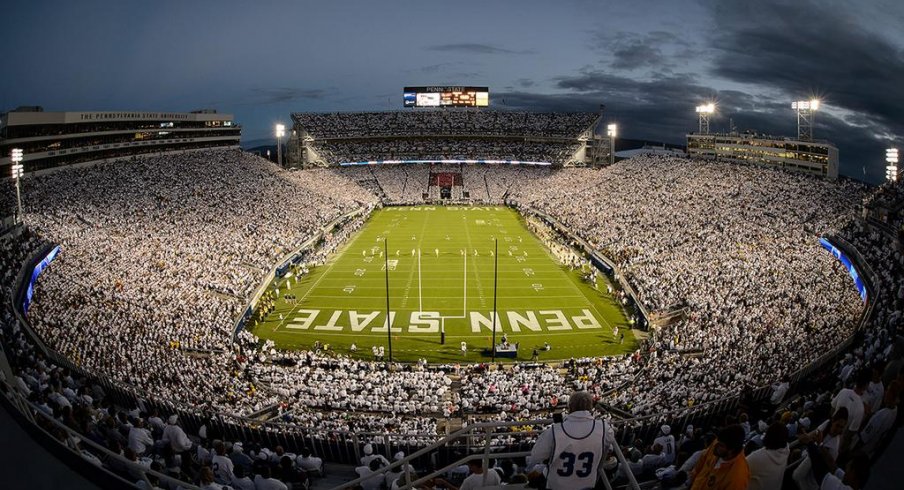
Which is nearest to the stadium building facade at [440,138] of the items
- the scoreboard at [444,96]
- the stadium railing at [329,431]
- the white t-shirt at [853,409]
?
the scoreboard at [444,96]

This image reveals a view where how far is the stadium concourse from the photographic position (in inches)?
369

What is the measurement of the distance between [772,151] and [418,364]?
5987 centimetres

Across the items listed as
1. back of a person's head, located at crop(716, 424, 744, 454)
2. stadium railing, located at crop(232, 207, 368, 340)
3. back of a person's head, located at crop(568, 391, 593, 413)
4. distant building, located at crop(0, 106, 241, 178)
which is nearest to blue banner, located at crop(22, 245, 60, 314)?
stadium railing, located at crop(232, 207, 368, 340)

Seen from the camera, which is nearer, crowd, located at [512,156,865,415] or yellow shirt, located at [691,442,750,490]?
yellow shirt, located at [691,442,750,490]

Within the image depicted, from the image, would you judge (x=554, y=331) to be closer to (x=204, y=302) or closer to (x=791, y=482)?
(x=204, y=302)

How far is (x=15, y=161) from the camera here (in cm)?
3044

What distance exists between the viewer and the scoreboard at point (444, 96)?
9231 centimetres

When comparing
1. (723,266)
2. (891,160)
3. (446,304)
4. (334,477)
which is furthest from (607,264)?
(334,477)

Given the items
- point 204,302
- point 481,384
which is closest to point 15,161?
point 204,302

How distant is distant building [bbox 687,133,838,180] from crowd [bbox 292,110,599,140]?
18693 millimetres

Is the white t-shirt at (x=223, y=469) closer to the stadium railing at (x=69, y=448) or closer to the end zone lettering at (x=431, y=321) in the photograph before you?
the stadium railing at (x=69, y=448)

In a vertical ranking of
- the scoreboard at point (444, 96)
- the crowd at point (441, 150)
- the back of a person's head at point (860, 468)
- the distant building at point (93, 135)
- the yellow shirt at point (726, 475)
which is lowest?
the yellow shirt at point (726, 475)

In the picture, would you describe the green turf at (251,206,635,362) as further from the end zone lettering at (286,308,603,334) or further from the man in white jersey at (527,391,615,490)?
the man in white jersey at (527,391,615,490)

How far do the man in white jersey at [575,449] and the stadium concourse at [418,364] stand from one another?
4.60ft
